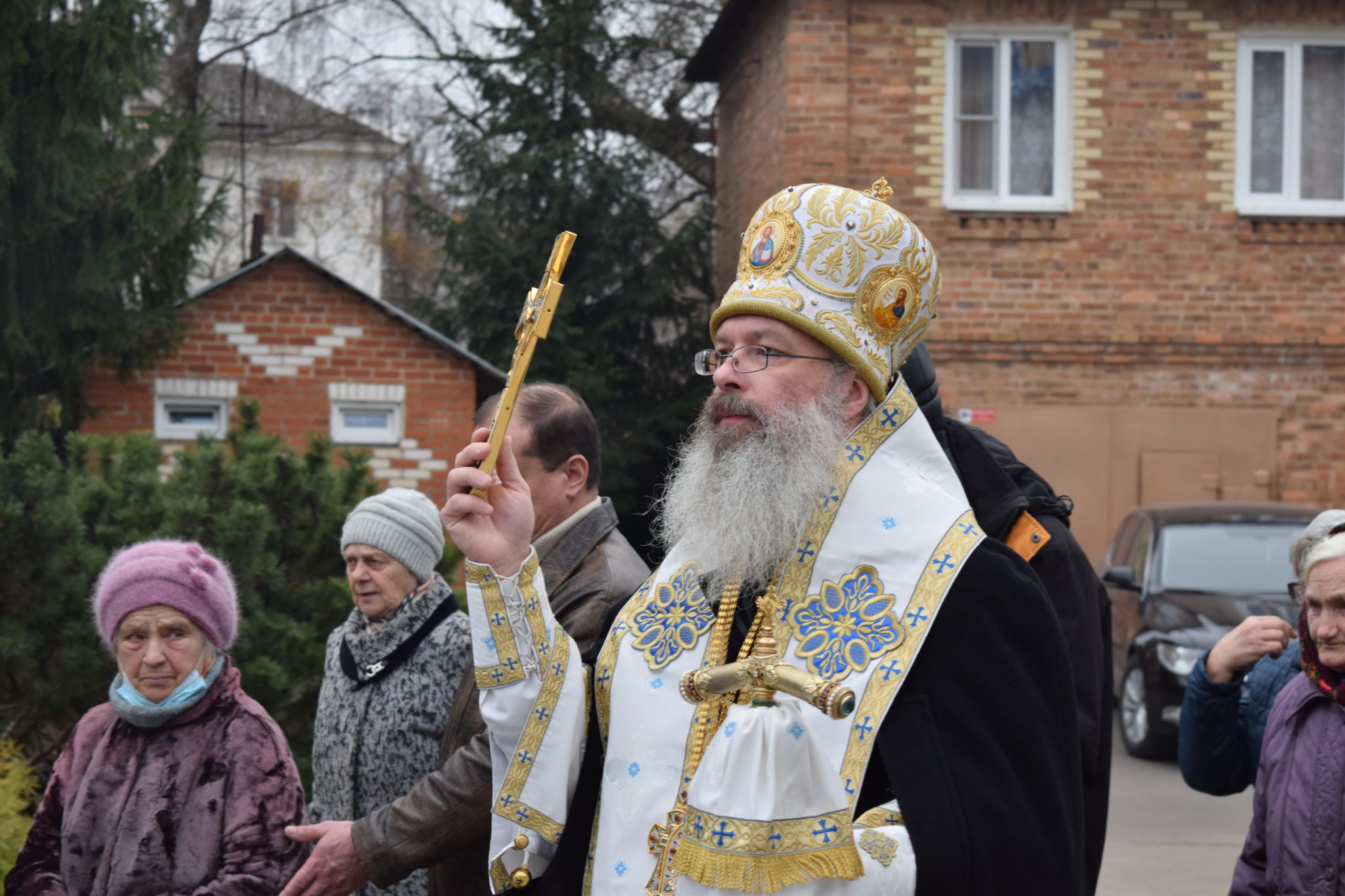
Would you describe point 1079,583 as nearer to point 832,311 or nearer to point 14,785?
point 832,311

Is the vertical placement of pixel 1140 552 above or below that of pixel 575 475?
below

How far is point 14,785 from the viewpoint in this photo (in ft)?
15.8

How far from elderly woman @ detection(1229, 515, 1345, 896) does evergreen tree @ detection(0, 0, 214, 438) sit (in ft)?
31.0

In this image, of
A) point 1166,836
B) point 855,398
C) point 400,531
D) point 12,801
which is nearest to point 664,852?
point 855,398

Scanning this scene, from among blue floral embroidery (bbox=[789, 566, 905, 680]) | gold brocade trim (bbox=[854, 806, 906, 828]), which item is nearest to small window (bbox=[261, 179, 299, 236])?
blue floral embroidery (bbox=[789, 566, 905, 680])

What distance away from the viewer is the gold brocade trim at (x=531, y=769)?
254 cm

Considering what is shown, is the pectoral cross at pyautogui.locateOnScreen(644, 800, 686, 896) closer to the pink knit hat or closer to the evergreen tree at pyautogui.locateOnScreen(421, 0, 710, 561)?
the pink knit hat

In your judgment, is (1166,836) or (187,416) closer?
(1166,836)

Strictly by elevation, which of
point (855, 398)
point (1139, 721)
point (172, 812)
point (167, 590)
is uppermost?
point (855, 398)

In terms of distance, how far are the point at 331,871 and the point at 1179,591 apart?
8414 millimetres

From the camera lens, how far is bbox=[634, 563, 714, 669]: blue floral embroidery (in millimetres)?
2521

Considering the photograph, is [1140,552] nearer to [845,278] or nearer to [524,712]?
[845,278]

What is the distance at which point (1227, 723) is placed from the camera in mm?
4121

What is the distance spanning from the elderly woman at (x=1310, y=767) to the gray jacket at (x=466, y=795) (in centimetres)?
158
